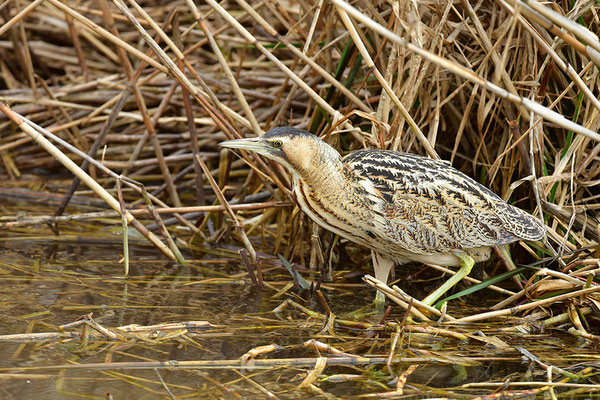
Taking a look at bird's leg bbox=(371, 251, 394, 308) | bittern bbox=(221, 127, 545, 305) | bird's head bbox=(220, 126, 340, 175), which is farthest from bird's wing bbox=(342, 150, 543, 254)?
bird's leg bbox=(371, 251, 394, 308)

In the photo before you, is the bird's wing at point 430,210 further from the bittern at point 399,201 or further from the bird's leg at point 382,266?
the bird's leg at point 382,266

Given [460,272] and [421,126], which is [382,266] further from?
[421,126]

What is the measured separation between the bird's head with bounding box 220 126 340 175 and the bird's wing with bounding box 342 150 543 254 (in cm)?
18

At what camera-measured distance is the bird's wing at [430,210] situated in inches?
120

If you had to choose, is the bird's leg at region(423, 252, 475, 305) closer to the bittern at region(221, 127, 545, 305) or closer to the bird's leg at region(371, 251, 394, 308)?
the bittern at region(221, 127, 545, 305)

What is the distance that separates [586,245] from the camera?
10.8 ft

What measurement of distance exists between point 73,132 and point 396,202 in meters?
2.84

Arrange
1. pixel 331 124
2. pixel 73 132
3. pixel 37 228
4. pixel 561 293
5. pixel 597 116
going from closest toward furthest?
pixel 561 293 → pixel 597 116 → pixel 331 124 → pixel 37 228 → pixel 73 132

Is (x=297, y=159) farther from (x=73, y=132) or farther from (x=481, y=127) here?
(x=73, y=132)

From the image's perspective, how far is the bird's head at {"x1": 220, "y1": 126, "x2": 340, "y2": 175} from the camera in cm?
302

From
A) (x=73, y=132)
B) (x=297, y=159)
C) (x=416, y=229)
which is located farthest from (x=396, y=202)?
(x=73, y=132)

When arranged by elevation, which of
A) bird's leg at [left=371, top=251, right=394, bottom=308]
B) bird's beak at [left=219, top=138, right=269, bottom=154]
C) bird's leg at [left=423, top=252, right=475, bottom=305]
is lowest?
bird's leg at [left=371, top=251, right=394, bottom=308]

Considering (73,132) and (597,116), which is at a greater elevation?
(597,116)

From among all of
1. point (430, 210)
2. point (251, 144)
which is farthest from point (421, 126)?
point (251, 144)
